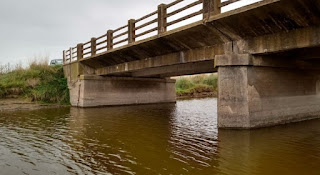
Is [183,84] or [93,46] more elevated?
[93,46]

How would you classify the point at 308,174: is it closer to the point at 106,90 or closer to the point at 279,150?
the point at 279,150

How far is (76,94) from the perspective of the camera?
70.0 ft

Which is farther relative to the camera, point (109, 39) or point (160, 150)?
point (109, 39)

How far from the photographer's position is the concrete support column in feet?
32.0

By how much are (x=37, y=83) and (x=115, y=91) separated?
703 centimetres

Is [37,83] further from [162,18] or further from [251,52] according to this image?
[251,52]

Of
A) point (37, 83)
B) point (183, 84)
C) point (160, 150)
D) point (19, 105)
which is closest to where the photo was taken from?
point (160, 150)

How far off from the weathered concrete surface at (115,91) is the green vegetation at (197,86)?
9879mm

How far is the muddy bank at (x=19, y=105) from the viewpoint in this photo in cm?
1944

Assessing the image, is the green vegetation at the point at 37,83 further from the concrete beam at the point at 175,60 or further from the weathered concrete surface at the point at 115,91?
the concrete beam at the point at 175,60

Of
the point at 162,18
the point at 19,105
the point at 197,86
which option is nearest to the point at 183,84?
the point at 197,86

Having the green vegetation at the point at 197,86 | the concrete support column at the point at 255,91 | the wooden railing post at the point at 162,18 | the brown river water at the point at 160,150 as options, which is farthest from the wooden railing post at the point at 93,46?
the green vegetation at the point at 197,86

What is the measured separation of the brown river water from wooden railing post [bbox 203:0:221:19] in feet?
13.7

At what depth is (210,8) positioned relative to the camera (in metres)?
9.78
